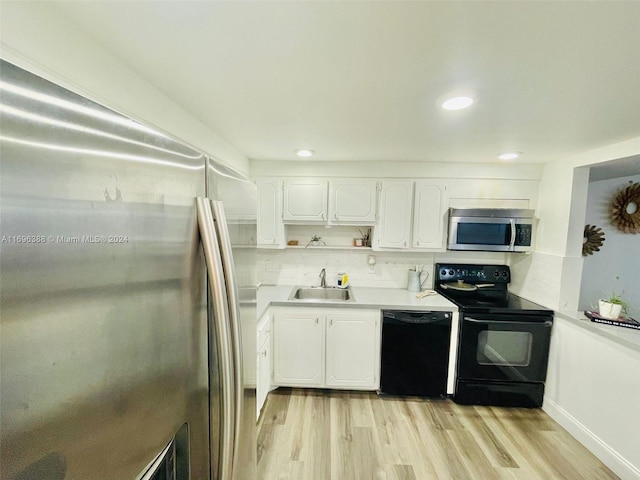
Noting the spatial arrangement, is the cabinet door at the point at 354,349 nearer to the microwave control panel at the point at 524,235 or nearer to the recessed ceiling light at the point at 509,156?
the microwave control panel at the point at 524,235

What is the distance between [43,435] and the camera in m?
0.29

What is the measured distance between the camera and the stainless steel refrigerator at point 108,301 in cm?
28

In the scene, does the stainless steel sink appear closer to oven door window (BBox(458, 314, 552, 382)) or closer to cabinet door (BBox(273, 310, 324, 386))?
cabinet door (BBox(273, 310, 324, 386))

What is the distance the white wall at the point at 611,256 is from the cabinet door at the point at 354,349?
8.02 ft

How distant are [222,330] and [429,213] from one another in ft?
8.59

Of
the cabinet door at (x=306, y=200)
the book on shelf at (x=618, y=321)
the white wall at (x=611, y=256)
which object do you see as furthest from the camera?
the cabinet door at (x=306, y=200)

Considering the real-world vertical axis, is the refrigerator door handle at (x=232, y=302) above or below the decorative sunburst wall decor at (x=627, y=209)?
below

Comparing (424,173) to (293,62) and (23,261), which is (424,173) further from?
(23,261)

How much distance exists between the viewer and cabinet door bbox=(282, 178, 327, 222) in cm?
280

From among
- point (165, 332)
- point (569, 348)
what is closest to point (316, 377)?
point (569, 348)

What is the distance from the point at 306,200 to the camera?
2.81 m

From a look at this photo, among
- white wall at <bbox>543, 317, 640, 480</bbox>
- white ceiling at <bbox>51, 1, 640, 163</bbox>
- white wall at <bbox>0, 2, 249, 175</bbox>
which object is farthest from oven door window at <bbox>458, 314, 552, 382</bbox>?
white wall at <bbox>0, 2, 249, 175</bbox>

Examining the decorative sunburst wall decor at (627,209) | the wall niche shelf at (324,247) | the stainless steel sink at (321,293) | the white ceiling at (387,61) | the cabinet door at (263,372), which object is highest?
the white ceiling at (387,61)

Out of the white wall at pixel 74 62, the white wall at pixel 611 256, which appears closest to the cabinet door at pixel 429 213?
the white wall at pixel 611 256
